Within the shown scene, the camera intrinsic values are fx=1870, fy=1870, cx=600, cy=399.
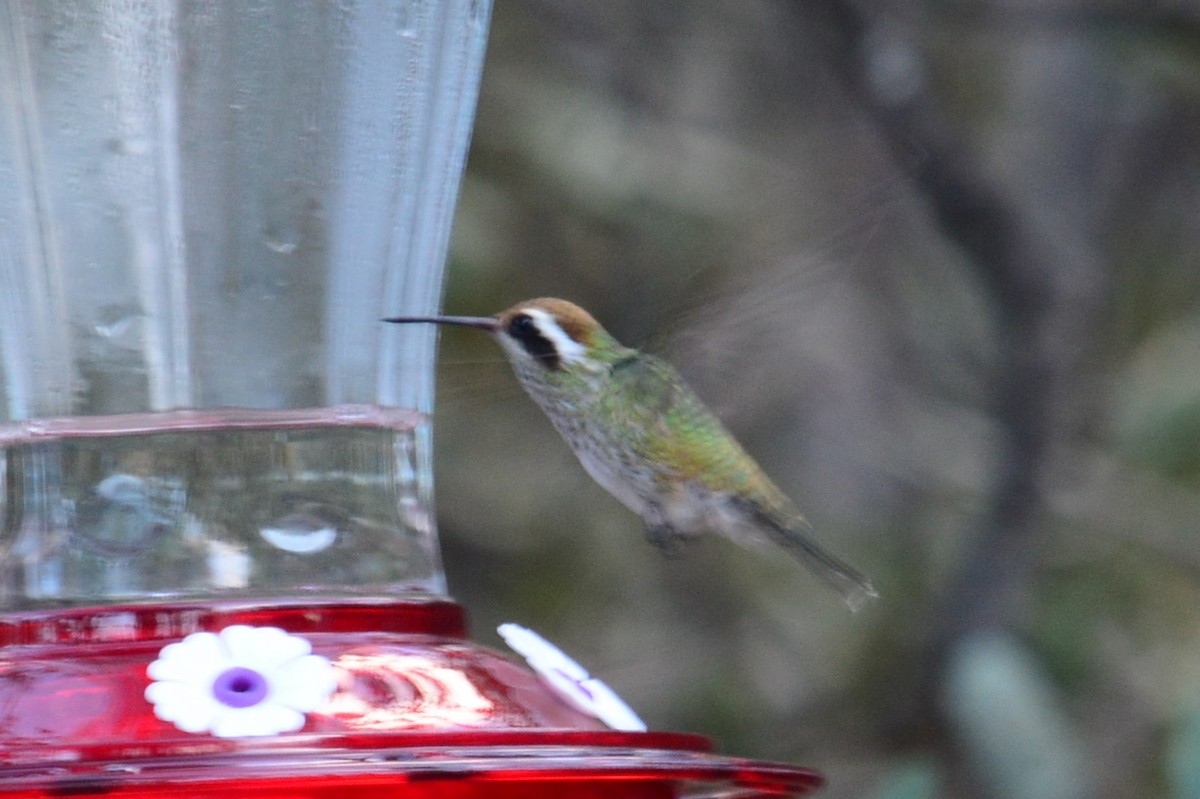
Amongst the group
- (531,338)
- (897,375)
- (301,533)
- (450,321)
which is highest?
(897,375)

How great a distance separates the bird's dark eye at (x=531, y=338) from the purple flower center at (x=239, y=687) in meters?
0.89

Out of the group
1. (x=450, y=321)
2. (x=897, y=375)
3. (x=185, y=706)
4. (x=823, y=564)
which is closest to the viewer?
(x=185, y=706)

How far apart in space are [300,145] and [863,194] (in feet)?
2.26

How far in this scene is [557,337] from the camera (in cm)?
239

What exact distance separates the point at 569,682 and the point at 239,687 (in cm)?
39

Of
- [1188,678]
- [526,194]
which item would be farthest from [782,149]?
[1188,678]

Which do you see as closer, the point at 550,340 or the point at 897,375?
the point at 550,340

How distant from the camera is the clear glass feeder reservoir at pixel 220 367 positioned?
165 cm

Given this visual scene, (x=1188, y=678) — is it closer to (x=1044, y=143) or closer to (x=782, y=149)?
(x=1044, y=143)

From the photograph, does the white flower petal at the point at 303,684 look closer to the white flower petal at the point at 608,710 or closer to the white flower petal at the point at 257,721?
the white flower petal at the point at 257,721

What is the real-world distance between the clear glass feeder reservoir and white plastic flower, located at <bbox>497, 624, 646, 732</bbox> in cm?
2

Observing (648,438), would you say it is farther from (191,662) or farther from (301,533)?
(191,662)

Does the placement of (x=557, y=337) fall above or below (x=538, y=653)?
above

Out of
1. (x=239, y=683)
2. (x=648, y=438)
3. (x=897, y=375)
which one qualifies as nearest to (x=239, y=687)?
(x=239, y=683)
